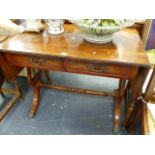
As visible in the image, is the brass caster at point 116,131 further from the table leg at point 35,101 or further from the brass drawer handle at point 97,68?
the table leg at point 35,101

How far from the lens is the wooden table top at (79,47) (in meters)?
0.98

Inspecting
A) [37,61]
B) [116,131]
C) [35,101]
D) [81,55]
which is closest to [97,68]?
[81,55]

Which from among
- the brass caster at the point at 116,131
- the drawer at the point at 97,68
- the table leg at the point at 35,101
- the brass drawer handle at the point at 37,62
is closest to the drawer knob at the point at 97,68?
the drawer at the point at 97,68

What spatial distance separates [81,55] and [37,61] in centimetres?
31

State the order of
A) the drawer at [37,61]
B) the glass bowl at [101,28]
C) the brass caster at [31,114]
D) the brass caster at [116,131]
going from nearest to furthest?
1. the glass bowl at [101,28]
2. the drawer at [37,61]
3. the brass caster at [116,131]
4. the brass caster at [31,114]

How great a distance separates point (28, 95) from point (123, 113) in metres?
0.99

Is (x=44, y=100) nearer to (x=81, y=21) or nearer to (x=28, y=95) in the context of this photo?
(x=28, y=95)

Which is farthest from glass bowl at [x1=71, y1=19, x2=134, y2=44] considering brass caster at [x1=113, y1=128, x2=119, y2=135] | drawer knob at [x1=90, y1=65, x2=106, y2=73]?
brass caster at [x1=113, y1=128, x2=119, y2=135]

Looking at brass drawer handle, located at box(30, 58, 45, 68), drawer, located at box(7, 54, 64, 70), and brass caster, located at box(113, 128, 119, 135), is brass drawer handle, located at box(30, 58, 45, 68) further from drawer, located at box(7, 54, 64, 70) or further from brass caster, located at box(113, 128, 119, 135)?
brass caster, located at box(113, 128, 119, 135)

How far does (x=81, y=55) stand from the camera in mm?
996
